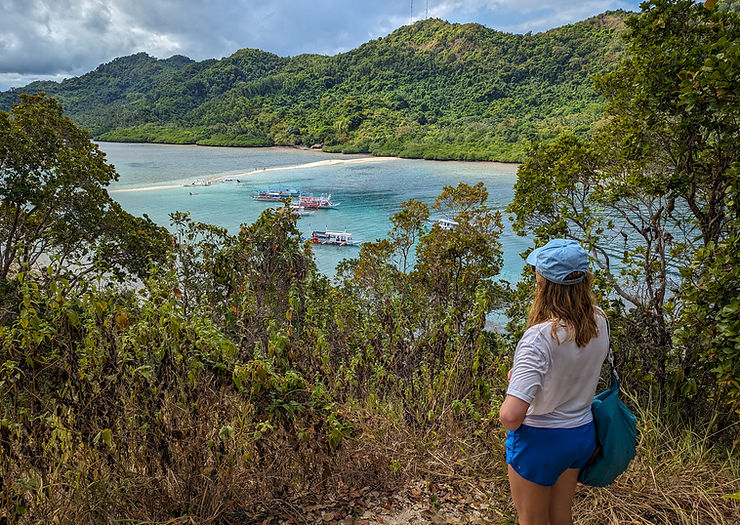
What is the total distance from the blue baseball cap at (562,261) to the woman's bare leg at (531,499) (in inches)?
24.5

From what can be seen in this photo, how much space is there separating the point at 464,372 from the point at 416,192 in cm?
3611

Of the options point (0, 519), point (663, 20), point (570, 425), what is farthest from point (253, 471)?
point (663, 20)

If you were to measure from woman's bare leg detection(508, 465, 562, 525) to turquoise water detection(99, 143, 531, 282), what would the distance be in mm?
19291

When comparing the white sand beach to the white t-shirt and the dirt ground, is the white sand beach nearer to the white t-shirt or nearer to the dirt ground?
the dirt ground

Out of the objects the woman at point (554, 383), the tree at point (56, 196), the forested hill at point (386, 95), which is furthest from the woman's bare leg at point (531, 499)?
the forested hill at point (386, 95)

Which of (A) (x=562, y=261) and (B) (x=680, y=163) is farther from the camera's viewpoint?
(B) (x=680, y=163)

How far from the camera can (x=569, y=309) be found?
53.1 inches

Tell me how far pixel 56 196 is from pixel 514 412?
825 cm

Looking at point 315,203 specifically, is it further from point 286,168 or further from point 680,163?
point 680,163

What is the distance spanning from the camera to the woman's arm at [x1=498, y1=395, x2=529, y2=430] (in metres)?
1.31

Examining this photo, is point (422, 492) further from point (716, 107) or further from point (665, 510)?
point (716, 107)

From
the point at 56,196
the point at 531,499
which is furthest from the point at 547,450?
the point at 56,196

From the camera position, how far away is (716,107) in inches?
99.8

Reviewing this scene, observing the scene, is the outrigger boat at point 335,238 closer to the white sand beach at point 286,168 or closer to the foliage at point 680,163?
the foliage at point 680,163
